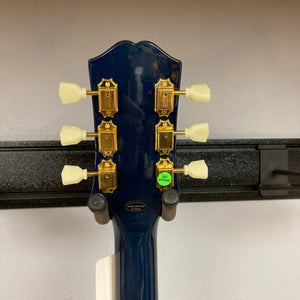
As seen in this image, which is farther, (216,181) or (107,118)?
(216,181)

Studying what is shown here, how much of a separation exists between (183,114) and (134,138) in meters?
0.26

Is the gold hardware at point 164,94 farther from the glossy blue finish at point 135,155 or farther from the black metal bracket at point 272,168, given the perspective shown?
the black metal bracket at point 272,168

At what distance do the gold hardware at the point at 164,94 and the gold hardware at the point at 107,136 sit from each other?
3.1 inches

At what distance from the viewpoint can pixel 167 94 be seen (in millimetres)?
370

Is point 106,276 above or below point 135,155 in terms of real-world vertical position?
below

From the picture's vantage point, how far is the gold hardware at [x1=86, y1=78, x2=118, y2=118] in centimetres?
37

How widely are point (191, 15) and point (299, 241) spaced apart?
2.13ft

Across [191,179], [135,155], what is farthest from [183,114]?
[135,155]

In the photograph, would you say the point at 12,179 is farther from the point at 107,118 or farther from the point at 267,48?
the point at 267,48

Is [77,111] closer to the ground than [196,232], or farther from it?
farther from it

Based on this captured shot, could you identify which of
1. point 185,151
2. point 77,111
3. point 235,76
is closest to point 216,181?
point 185,151

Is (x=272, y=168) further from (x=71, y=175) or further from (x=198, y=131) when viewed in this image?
(x=71, y=175)

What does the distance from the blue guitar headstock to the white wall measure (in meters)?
0.22

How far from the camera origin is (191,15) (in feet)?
2.01
